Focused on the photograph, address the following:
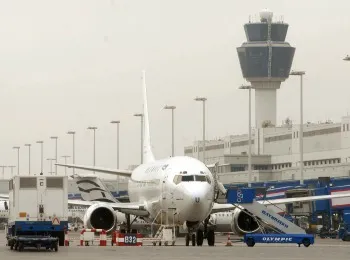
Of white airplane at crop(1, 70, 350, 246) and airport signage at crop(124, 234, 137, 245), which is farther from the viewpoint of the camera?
airport signage at crop(124, 234, 137, 245)

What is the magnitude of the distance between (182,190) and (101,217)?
36.5 ft

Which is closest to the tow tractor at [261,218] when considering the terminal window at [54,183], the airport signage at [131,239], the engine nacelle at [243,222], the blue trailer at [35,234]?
the engine nacelle at [243,222]

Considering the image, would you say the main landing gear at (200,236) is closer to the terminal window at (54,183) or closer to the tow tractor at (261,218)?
the tow tractor at (261,218)

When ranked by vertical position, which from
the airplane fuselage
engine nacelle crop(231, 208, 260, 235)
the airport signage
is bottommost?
the airport signage

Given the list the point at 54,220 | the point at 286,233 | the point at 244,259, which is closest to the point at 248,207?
the point at 286,233

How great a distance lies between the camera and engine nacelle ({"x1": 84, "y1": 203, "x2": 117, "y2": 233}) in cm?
7394

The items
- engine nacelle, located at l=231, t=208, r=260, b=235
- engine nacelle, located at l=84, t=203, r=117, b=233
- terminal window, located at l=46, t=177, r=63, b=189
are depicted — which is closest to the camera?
terminal window, located at l=46, t=177, r=63, b=189

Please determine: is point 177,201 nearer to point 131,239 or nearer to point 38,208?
point 131,239

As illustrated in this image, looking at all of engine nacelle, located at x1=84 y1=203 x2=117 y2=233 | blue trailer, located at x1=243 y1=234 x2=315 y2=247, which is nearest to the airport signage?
blue trailer, located at x1=243 y1=234 x2=315 y2=247

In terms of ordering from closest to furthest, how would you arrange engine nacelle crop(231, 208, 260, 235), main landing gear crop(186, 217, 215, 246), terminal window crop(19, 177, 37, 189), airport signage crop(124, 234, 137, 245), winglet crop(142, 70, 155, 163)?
terminal window crop(19, 177, 37, 189) → main landing gear crop(186, 217, 215, 246) → airport signage crop(124, 234, 137, 245) → engine nacelle crop(231, 208, 260, 235) → winglet crop(142, 70, 155, 163)

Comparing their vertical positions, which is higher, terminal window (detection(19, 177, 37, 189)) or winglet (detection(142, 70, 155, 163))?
winglet (detection(142, 70, 155, 163))

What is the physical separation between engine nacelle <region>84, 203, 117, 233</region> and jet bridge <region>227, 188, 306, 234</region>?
37.1ft

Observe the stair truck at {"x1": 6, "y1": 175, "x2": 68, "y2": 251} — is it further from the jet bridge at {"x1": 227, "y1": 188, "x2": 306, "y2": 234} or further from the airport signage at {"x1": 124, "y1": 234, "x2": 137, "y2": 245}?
the jet bridge at {"x1": 227, "y1": 188, "x2": 306, "y2": 234}

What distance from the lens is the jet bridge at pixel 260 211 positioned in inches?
2527
